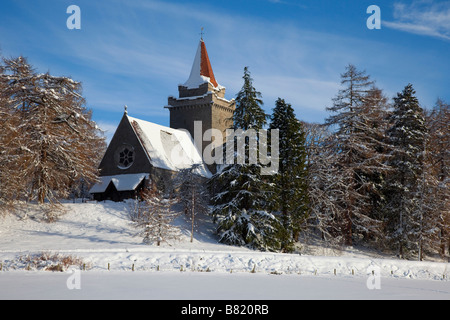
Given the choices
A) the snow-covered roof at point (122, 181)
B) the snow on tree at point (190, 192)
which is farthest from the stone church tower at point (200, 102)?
the snow on tree at point (190, 192)

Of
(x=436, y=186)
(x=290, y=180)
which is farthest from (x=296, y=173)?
(x=436, y=186)

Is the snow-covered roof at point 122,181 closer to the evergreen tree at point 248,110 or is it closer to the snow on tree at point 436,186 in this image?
the evergreen tree at point 248,110

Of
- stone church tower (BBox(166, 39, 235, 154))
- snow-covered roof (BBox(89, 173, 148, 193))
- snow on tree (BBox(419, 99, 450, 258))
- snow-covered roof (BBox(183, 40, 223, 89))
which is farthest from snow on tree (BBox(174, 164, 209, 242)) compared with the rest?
snow-covered roof (BBox(183, 40, 223, 89))

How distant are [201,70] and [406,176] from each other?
31463 millimetres

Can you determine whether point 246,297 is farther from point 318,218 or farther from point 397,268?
point 318,218

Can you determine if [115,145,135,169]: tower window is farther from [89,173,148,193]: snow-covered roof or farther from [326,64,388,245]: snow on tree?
[326,64,388,245]: snow on tree

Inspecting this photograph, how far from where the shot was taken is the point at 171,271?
1569 centimetres

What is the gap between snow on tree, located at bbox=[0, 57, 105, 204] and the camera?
88.4ft

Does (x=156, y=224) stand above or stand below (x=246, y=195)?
below

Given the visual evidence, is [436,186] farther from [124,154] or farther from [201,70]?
[201,70]

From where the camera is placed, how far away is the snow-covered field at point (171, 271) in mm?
11039

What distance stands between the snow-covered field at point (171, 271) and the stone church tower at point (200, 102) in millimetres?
23408

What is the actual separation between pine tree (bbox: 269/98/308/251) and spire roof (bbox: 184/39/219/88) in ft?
78.7
